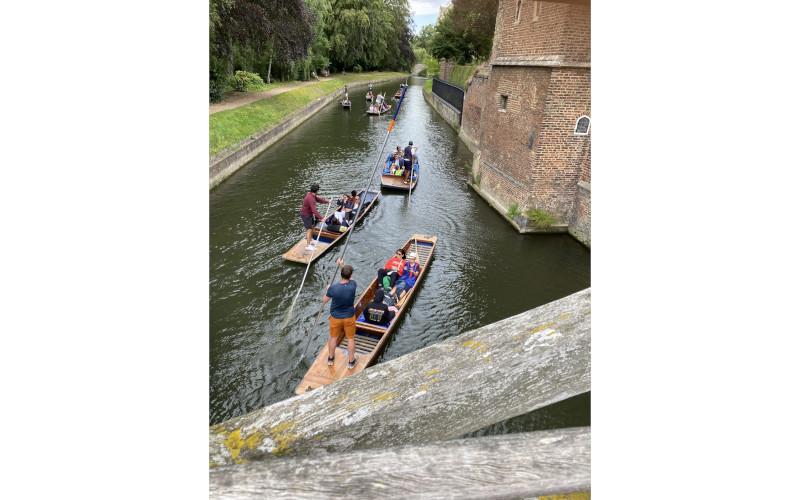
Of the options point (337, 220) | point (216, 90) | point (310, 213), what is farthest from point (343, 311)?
point (216, 90)

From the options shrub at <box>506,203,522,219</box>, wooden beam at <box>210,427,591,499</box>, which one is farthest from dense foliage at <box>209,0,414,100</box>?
wooden beam at <box>210,427,591,499</box>

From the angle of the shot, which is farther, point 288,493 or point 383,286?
point 383,286

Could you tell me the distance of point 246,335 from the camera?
792 cm

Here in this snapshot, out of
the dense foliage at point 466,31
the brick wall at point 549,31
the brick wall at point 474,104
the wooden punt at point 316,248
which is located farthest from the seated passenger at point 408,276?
the dense foliage at point 466,31

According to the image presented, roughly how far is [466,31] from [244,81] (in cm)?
1762

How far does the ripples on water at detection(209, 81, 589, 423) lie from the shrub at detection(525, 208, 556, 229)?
35cm

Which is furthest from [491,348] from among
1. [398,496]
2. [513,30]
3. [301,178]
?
[301,178]

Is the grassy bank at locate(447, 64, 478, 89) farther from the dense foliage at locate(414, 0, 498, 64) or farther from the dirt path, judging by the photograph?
the dirt path

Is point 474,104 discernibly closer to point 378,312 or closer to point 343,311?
point 378,312

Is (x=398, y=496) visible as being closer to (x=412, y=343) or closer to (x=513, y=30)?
(x=412, y=343)

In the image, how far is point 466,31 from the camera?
117ft

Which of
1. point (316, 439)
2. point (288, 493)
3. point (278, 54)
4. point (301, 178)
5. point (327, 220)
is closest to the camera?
point (288, 493)

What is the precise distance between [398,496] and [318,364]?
605 cm

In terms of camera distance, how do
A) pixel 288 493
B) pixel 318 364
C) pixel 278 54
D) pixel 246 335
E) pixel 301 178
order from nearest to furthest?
pixel 288 493
pixel 318 364
pixel 246 335
pixel 301 178
pixel 278 54
